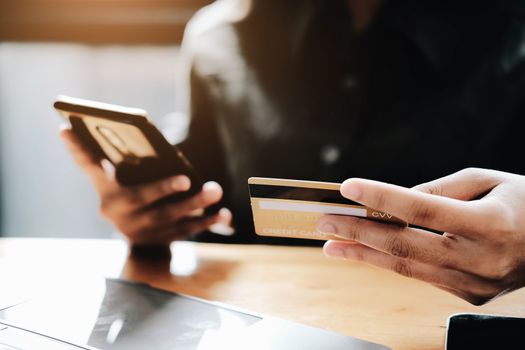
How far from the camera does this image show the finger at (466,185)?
2.01ft

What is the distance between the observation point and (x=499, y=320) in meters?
0.58

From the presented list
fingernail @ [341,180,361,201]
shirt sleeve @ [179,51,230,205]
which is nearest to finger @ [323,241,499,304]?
fingernail @ [341,180,361,201]

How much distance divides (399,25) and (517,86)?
1.08 feet

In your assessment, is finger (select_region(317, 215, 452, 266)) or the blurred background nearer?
finger (select_region(317, 215, 452, 266))

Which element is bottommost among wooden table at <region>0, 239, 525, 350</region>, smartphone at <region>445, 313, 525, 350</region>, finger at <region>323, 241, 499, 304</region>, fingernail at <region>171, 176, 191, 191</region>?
wooden table at <region>0, 239, 525, 350</region>

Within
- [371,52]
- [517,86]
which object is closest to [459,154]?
[517,86]

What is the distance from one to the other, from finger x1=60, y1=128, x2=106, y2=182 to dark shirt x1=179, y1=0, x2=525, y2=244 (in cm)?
47

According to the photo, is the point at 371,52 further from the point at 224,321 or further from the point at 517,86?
the point at 224,321

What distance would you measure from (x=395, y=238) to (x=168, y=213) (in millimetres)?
434

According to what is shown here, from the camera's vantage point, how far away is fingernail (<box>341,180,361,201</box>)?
524mm

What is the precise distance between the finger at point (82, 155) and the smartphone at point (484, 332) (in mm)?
612

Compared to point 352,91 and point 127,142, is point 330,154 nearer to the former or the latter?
point 352,91

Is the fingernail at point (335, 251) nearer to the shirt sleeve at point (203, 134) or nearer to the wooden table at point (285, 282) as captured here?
the wooden table at point (285, 282)

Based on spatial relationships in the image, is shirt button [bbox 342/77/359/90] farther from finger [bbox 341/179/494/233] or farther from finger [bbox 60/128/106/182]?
finger [bbox 341/179/494/233]
